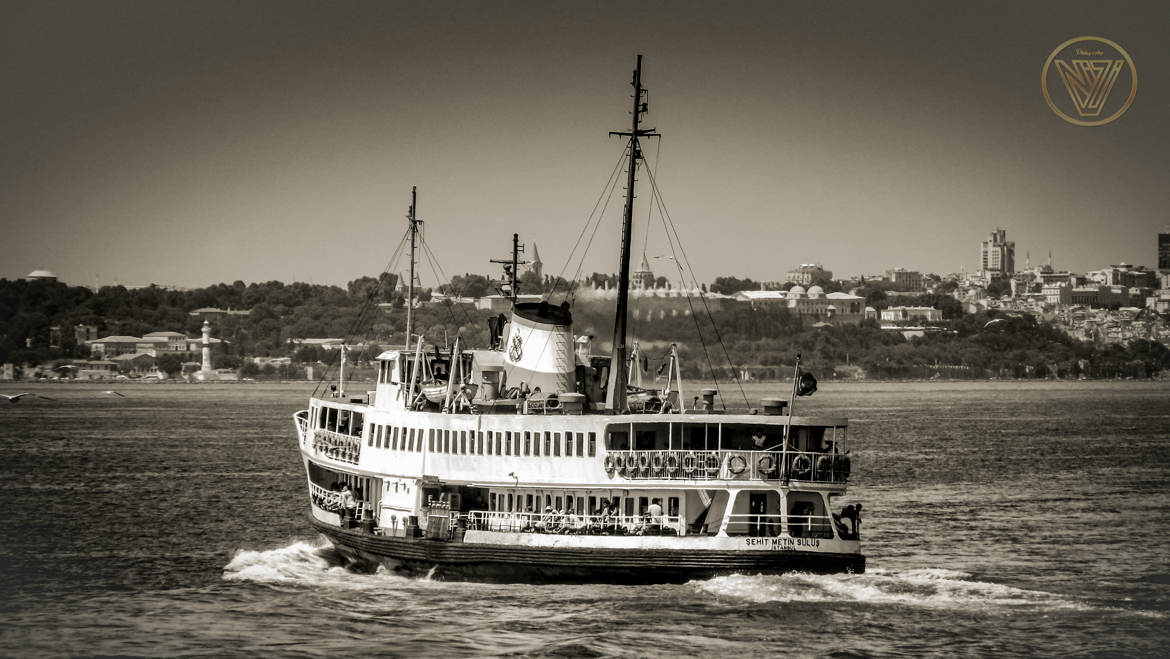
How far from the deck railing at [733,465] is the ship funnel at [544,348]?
211 inches

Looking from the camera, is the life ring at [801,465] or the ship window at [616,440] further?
the ship window at [616,440]

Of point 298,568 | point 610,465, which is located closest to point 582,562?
point 610,465

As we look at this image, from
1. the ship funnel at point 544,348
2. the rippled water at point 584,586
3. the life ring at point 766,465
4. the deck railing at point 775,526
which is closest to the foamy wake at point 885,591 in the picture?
the rippled water at point 584,586

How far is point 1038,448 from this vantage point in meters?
96.8

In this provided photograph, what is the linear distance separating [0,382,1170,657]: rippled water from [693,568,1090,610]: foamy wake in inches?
2.9

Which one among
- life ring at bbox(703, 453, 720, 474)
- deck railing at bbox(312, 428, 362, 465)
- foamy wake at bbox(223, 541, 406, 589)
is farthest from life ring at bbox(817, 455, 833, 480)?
deck railing at bbox(312, 428, 362, 465)

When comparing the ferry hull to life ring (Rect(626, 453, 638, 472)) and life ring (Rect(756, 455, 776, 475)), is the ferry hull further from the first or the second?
life ring (Rect(626, 453, 638, 472))

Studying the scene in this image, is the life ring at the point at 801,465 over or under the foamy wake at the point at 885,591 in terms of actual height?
over

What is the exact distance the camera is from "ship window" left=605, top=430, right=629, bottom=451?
3888cm

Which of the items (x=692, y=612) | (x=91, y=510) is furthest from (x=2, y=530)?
(x=692, y=612)

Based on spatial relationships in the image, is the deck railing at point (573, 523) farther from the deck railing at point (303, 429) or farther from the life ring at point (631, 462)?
the deck railing at point (303, 429)

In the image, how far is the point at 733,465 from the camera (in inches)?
1471

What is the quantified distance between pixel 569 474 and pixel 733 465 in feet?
14.8

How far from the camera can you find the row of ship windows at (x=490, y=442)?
39188 mm
